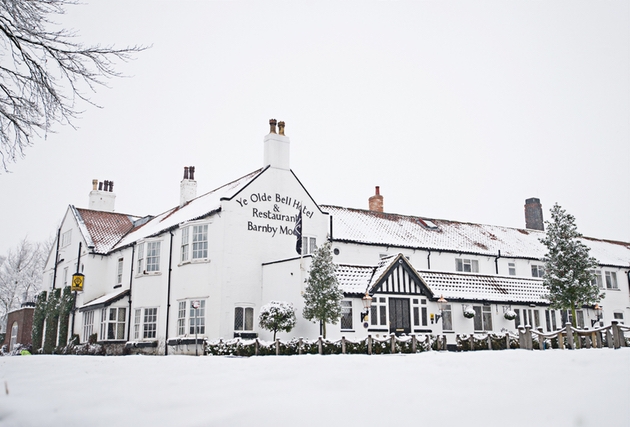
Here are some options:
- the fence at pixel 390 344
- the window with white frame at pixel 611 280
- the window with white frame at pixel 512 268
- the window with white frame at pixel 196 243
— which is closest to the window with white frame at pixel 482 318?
the fence at pixel 390 344

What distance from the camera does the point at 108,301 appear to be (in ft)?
111

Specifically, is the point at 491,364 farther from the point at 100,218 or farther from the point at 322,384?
the point at 100,218

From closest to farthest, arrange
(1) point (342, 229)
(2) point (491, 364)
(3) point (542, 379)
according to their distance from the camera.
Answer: (3) point (542, 379) → (2) point (491, 364) → (1) point (342, 229)

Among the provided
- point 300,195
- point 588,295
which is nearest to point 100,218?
point 300,195

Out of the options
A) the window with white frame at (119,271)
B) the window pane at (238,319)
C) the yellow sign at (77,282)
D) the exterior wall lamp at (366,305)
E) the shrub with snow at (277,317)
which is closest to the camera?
the shrub with snow at (277,317)

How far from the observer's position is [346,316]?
2867 centimetres

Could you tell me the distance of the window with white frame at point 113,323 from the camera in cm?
3423

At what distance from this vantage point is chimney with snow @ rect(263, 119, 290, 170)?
107 ft

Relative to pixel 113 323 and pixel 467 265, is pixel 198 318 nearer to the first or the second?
pixel 113 323

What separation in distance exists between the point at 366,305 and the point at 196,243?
9.52 meters

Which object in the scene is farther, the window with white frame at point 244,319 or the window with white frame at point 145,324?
the window with white frame at point 145,324

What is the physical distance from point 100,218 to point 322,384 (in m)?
39.4

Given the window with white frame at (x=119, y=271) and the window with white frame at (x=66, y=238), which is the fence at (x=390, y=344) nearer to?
the window with white frame at (x=119, y=271)

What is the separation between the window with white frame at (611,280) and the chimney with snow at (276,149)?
2838cm
